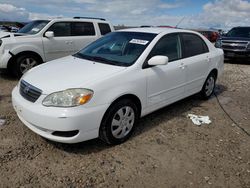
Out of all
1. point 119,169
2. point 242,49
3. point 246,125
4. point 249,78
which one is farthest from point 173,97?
point 242,49

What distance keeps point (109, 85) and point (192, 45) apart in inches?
95.3

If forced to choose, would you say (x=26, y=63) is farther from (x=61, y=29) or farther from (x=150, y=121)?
(x=150, y=121)

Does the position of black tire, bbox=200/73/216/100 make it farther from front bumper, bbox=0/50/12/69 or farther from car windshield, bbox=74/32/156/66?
front bumper, bbox=0/50/12/69

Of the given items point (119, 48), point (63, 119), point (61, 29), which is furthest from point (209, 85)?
point (61, 29)

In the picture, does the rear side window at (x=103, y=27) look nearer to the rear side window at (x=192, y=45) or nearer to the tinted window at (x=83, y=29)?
the tinted window at (x=83, y=29)

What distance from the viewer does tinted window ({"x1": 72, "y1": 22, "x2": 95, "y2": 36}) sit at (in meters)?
7.27

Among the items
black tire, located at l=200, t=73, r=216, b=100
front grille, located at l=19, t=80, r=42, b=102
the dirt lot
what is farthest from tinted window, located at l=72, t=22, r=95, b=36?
front grille, located at l=19, t=80, r=42, b=102

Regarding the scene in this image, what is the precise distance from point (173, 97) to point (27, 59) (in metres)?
4.24

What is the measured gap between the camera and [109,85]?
2.98 m

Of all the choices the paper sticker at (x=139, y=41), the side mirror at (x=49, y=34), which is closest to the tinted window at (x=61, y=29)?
Result: the side mirror at (x=49, y=34)

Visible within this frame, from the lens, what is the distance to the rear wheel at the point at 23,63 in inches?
245

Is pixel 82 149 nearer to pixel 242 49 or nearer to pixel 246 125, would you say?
pixel 246 125

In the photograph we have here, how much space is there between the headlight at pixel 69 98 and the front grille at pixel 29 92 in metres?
0.18

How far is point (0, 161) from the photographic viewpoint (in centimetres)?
289
